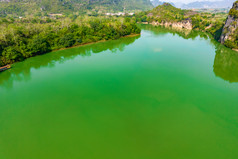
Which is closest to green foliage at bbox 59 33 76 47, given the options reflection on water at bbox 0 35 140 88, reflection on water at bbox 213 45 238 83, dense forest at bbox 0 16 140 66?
dense forest at bbox 0 16 140 66

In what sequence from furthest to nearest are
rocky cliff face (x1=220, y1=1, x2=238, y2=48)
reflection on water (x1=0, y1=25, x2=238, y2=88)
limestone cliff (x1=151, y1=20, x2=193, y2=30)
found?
limestone cliff (x1=151, y1=20, x2=193, y2=30)
rocky cliff face (x1=220, y1=1, x2=238, y2=48)
reflection on water (x1=0, y1=25, x2=238, y2=88)

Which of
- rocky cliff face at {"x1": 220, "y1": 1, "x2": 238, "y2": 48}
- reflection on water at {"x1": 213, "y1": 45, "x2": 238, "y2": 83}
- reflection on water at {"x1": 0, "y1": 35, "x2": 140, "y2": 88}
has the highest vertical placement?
rocky cliff face at {"x1": 220, "y1": 1, "x2": 238, "y2": 48}

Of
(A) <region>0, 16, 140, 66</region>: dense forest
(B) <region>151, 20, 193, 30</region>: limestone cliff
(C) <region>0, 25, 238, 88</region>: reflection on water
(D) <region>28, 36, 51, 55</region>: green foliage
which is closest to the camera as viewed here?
(C) <region>0, 25, 238, 88</region>: reflection on water

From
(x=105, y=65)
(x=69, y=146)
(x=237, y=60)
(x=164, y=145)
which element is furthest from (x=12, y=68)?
(x=237, y=60)

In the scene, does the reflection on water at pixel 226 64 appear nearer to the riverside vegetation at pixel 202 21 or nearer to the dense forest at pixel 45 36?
the riverside vegetation at pixel 202 21

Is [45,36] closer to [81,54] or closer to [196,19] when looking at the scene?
[81,54]

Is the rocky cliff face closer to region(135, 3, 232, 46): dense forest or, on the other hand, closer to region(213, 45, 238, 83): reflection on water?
region(213, 45, 238, 83): reflection on water
